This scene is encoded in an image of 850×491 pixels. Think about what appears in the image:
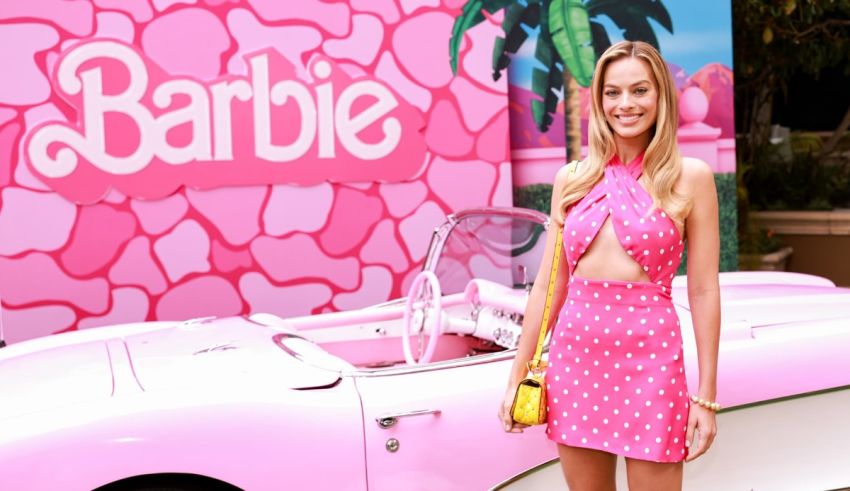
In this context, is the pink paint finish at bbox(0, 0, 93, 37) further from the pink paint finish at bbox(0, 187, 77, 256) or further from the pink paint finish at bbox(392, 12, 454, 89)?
the pink paint finish at bbox(392, 12, 454, 89)

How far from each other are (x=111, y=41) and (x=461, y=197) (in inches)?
87.3

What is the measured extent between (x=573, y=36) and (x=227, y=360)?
391 centimetres

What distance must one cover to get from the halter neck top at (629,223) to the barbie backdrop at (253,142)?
3440 millimetres

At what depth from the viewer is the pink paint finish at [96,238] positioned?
16.8ft

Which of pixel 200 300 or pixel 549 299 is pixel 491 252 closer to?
pixel 549 299

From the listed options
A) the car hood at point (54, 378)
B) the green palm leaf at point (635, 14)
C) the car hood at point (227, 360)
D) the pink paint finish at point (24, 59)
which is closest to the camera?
the car hood at point (54, 378)

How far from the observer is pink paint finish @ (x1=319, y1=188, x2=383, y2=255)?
18.5 feet

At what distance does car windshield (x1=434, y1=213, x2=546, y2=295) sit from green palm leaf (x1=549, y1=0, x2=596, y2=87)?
8.98 ft

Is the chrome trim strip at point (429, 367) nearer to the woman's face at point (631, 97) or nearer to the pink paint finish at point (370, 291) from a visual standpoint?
the woman's face at point (631, 97)

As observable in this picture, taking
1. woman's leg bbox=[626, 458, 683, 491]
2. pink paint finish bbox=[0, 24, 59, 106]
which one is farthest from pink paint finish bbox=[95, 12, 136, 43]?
woman's leg bbox=[626, 458, 683, 491]

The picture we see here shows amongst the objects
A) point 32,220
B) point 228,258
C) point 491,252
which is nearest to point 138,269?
point 228,258

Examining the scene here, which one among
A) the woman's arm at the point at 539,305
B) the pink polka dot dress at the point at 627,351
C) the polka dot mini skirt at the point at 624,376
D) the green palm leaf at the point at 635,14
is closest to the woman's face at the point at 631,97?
the pink polka dot dress at the point at 627,351

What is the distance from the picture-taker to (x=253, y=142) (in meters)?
5.38

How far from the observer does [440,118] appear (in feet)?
19.0
